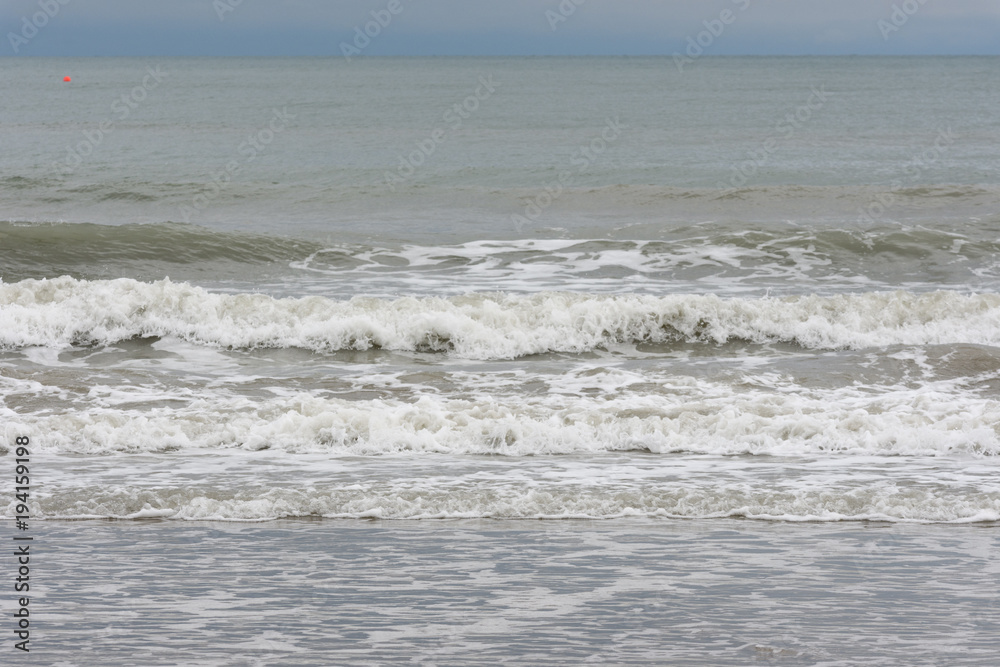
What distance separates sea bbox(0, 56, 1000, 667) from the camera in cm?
472

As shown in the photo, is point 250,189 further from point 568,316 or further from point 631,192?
point 568,316

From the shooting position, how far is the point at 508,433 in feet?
25.5

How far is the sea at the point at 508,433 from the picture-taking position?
4.72 m

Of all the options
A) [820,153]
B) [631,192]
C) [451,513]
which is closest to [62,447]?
[451,513]

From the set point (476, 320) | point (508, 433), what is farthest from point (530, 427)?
point (476, 320)

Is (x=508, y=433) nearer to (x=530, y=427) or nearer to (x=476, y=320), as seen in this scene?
(x=530, y=427)

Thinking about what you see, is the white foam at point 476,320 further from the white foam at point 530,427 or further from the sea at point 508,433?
the white foam at point 530,427

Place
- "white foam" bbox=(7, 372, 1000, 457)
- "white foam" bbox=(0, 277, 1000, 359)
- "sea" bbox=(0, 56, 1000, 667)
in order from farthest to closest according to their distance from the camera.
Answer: "white foam" bbox=(0, 277, 1000, 359)
"white foam" bbox=(7, 372, 1000, 457)
"sea" bbox=(0, 56, 1000, 667)

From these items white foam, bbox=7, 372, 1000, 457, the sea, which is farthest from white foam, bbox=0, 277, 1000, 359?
white foam, bbox=7, 372, 1000, 457

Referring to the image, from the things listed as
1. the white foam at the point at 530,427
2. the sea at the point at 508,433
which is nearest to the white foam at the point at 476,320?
the sea at the point at 508,433

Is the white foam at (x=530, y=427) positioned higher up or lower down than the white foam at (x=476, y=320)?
lower down

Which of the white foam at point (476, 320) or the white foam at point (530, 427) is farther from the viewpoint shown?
the white foam at point (476, 320)

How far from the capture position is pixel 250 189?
26938 millimetres

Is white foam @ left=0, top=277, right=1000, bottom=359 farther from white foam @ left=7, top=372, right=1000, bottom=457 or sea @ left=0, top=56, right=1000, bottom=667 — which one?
white foam @ left=7, top=372, right=1000, bottom=457
